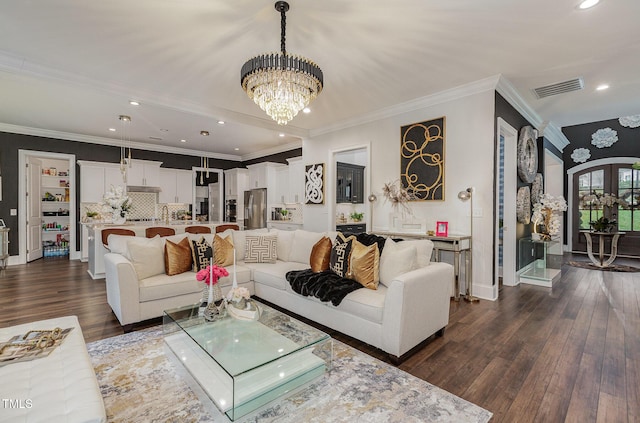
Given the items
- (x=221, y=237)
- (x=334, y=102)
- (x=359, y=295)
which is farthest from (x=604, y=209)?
(x=221, y=237)

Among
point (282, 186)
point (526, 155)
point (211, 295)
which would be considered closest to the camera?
point (211, 295)

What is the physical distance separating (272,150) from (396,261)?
20.2ft

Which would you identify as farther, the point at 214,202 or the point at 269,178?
the point at 214,202

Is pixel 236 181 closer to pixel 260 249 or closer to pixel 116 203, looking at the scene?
pixel 116 203

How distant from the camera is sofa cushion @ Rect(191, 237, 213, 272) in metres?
3.53

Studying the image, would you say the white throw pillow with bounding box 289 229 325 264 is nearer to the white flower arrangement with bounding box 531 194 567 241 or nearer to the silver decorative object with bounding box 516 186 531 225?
the silver decorative object with bounding box 516 186 531 225

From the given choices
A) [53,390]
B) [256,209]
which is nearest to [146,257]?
[53,390]

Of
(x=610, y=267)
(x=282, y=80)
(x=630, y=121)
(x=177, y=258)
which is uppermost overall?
(x=630, y=121)

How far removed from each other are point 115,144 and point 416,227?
24.1ft

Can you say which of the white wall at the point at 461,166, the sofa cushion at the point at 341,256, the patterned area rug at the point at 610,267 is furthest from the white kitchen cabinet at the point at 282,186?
the patterned area rug at the point at 610,267

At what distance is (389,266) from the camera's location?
2863 millimetres

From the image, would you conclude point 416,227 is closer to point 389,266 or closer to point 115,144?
point 389,266

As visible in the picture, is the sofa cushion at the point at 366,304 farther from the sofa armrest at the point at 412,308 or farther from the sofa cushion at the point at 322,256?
the sofa cushion at the point at 322,256

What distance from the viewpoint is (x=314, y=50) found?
10.6ft
